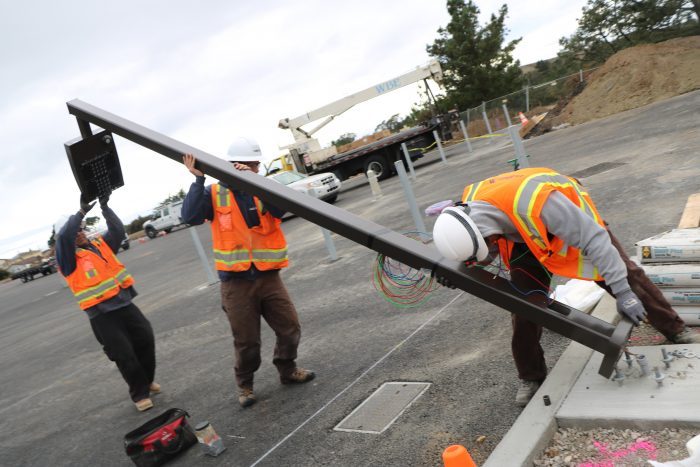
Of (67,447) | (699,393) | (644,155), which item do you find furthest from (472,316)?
(644,155)

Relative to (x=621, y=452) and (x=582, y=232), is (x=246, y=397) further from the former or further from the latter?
(x=582, y=232)

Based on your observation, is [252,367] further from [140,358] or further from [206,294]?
[206,294]

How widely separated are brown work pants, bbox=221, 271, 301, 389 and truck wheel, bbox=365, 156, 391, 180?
57.6 ft

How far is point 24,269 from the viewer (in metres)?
35.9

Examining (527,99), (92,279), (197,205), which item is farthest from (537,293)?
(527,99)

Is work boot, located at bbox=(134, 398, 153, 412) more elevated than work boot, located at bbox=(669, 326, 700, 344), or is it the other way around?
work boot, located at bbox=(134, 398, 153, 412)

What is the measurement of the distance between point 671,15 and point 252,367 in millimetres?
35578

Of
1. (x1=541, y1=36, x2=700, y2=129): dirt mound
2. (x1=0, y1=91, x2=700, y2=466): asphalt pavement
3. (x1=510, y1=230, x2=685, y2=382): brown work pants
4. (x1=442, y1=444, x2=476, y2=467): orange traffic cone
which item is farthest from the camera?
(x1=541, y1=36, x2=700, y2=129): dirt mound

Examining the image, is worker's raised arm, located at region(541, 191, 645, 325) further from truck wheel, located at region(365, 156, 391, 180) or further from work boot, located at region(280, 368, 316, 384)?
truck wheel, located at region(365, 156, 391, 180)

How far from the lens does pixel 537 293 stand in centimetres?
325

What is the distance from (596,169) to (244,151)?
753 centimetres

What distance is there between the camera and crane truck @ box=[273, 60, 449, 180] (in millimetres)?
22047

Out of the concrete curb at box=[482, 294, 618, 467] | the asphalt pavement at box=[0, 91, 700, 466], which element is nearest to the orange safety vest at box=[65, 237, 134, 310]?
the asphalt pavement at box=[0, 91, 700, 466]

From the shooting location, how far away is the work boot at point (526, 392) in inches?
135
